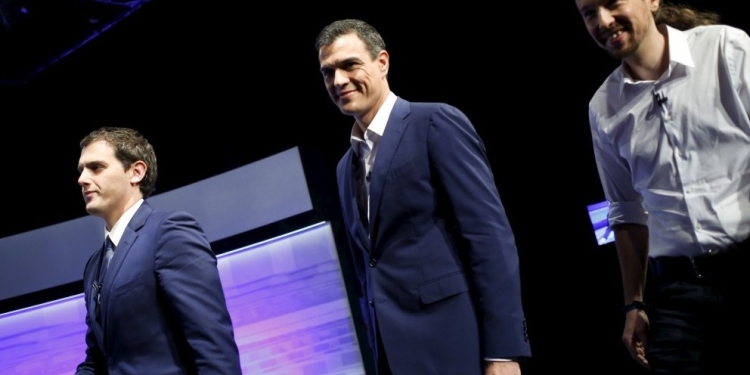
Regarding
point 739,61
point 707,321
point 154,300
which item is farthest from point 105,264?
point 739,61

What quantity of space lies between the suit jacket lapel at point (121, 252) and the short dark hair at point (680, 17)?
176 centimetres

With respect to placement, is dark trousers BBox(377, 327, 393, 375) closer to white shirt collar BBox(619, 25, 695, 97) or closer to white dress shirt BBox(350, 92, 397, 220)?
white dress shirt BBox(350, 92, 397, 220)

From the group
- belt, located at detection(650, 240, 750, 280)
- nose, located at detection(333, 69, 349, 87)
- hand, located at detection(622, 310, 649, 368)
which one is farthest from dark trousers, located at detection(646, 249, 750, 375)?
nose, located at detection(333, 69, 349, 87)

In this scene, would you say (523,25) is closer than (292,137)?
Yes

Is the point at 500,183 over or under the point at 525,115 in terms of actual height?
under

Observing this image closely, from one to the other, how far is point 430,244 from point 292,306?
221 centimetres

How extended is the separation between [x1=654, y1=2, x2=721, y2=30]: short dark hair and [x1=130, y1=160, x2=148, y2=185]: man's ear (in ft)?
6.05

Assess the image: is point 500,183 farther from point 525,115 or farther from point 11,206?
point 11,206

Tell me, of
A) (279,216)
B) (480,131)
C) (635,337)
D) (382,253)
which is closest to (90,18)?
(279,216)

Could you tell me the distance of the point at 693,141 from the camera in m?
1.97

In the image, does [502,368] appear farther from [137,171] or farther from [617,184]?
[137,171]

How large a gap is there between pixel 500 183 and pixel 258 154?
5.19ft

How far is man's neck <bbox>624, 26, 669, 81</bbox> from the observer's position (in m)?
2.08

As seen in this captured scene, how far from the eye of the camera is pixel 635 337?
213cm
